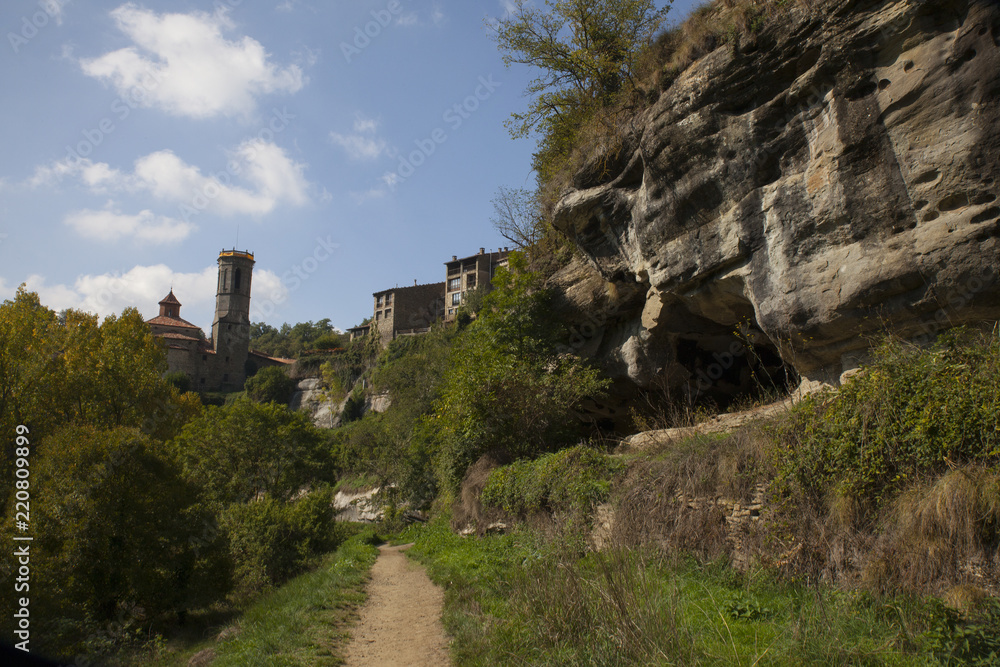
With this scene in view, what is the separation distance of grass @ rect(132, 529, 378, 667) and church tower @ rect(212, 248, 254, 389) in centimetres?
6846

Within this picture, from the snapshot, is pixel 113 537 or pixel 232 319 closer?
pixel 113 537

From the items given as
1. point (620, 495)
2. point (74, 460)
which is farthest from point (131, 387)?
point (620, 495)

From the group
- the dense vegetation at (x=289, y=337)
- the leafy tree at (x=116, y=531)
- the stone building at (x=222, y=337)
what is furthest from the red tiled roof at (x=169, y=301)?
the leafy tree at (x=116, y=531)

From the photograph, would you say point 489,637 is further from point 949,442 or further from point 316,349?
point 316,349

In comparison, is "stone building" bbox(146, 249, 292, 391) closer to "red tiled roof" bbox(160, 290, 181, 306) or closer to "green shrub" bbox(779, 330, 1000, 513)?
"red tiled roof" bbox(160, 290, 181, 306)

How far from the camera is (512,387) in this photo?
13.4 m

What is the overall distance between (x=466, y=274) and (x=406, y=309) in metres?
9.52

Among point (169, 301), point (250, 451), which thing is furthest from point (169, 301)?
point (250, 451)

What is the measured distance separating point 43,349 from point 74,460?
13.2m

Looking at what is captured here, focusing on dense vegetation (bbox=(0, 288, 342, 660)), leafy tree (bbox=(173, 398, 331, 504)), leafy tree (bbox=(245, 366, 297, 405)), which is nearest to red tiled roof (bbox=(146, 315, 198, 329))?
leafy tree (bbox=(245, 366, 297, 405))

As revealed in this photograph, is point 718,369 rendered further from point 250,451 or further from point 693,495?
point 250,451

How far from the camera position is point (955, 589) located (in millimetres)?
3971

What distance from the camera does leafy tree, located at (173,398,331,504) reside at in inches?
847

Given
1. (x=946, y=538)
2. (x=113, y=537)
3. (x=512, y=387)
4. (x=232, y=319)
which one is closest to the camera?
(x=946, y=538)
